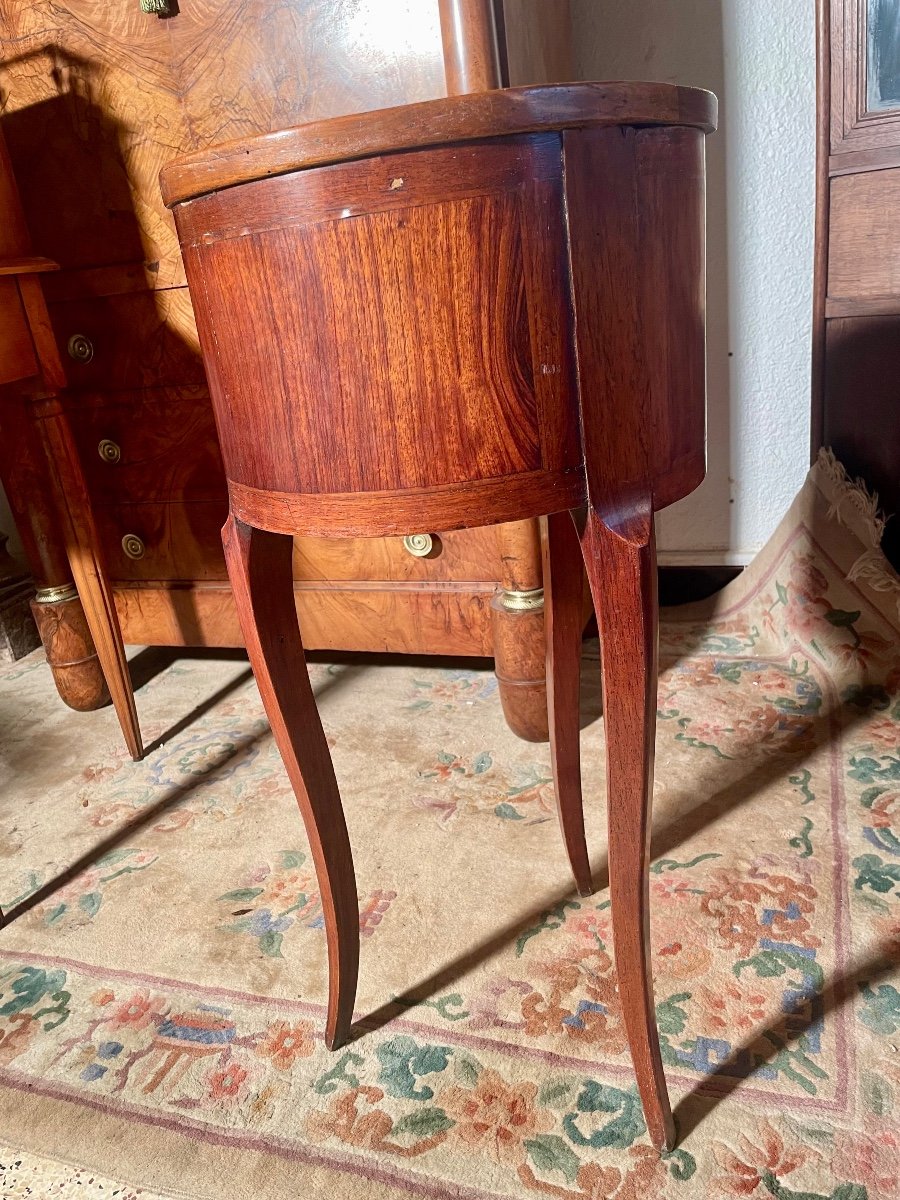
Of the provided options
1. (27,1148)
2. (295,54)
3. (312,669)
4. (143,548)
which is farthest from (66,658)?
(295,54)

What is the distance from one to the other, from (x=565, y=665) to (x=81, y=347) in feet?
3.35

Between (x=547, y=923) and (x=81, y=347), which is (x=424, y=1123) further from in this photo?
(x=81, y=347)

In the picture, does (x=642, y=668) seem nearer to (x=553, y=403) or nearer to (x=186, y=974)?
(x=553, y=403)

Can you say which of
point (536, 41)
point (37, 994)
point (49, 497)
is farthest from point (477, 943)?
point (536, 41)

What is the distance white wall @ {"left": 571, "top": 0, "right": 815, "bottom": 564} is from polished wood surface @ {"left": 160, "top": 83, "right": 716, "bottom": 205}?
1125 mm

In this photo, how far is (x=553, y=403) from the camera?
601 mm

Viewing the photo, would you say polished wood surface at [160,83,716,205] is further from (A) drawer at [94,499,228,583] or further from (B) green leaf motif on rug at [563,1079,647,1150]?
(A) drawer at [94,499,228,583]

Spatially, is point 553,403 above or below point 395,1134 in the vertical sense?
above

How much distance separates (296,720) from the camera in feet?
2.65

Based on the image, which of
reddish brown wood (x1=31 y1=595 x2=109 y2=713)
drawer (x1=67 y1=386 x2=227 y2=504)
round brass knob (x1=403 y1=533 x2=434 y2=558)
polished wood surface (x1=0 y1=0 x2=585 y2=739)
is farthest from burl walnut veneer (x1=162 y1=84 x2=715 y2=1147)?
reddish brown wood (x1=31 y1=595 x2=109 y2=713)

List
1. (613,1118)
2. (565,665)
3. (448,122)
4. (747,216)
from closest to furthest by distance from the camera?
(448,122)
(613,1118)
(565,665)
(747,216)

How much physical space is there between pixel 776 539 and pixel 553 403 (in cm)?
118

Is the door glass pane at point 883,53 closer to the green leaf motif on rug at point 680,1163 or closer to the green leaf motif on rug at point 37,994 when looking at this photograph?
the green leaf motif on rug at point 680,1163

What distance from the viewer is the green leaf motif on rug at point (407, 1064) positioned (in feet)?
2.77
